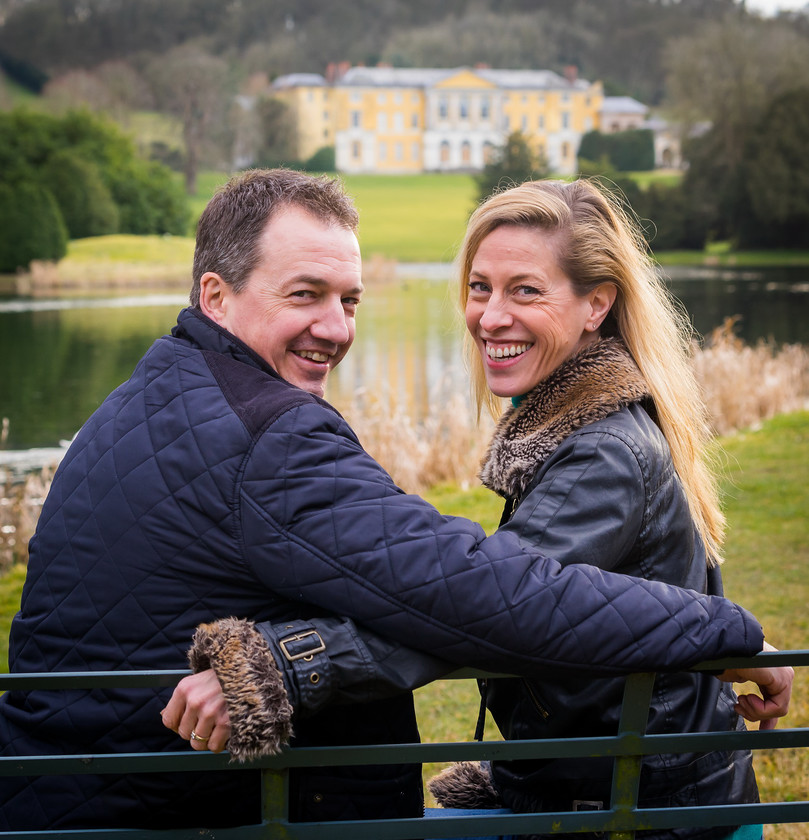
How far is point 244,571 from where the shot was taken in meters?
1.60

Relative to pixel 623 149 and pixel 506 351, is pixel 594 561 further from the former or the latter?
pixel 623 149

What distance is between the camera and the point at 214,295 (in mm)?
2043

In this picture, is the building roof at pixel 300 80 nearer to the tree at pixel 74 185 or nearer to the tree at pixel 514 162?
the tree at pixel 514 162

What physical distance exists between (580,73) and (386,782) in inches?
2336

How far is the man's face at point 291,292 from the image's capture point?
2010 millimetres

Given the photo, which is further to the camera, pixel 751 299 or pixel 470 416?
pixel 751 299

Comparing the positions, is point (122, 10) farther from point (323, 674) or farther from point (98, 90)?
point (323, 674)

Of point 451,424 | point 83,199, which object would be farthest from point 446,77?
point 451,424

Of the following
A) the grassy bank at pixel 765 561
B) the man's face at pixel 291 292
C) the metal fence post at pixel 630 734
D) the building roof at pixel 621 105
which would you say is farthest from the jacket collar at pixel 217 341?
the building roof at pixel 621 105

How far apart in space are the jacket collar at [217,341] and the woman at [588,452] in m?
0.58

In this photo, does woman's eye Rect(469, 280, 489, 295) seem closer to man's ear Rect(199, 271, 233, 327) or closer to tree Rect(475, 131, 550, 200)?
man's ear Rect(199, 271, 233, 327)

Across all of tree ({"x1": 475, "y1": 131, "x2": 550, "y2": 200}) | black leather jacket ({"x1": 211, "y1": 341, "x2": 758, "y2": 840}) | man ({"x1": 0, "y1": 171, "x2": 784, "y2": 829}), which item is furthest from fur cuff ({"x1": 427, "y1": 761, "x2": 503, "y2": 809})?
tree ({"x1": 475, "y1": 131, "x2": 550, "y2": 200})

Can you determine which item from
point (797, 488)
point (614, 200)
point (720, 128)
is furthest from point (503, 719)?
point (720, 128)

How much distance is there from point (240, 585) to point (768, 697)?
3.51ft
